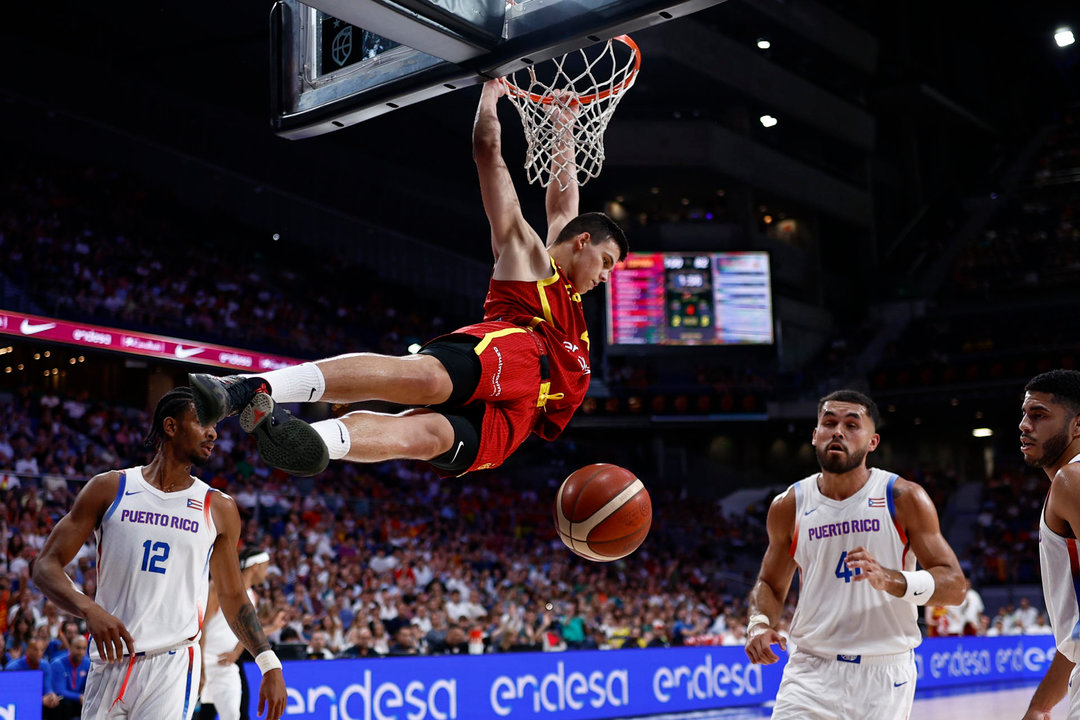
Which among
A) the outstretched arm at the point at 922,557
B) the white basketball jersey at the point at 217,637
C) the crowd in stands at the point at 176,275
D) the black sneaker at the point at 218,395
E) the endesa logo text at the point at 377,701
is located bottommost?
the endesa logo text at the point at 377,701

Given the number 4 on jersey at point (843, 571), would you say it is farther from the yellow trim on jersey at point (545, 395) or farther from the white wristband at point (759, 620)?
the yellow trim on jersey at point (545, 395)

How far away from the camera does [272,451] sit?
3398 millimetres

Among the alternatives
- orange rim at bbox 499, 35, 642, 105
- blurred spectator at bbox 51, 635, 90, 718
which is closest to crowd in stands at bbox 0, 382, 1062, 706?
blurred spectator at bbox 51, 635, 90, 718

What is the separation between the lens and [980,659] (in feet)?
52.0

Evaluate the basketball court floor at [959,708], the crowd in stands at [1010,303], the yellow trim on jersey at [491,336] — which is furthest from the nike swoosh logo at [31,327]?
the crowd in stands at [1010,303]

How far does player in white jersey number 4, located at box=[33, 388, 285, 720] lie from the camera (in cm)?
442

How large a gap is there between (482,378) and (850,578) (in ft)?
6.87

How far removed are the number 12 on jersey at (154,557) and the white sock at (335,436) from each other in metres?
1.51

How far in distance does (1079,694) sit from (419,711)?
21.4ft

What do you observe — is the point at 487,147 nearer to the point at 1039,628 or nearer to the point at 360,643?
the point at 360,643

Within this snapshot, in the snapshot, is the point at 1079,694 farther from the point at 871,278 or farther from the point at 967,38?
the point at 967,38

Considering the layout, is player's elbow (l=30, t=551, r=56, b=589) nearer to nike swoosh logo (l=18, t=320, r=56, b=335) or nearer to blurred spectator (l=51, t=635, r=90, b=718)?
blurred spectator (l=51, t=635, r=90, b=718)

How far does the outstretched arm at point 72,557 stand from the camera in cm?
419

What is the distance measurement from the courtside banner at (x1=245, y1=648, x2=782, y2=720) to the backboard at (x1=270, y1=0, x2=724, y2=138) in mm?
4828
